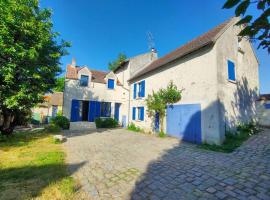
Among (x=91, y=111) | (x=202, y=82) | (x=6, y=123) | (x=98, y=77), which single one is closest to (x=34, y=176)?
(x=6, y=123)

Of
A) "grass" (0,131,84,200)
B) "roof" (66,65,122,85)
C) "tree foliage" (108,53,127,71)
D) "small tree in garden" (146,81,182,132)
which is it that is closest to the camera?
"grass" (0,131,84,200)

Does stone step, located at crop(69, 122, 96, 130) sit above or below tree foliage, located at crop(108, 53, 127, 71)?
below

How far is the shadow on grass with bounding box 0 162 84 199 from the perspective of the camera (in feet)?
12.5

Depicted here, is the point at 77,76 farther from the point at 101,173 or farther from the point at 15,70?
the point at 101,173

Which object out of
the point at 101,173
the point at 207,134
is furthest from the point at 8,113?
the point at 207,134

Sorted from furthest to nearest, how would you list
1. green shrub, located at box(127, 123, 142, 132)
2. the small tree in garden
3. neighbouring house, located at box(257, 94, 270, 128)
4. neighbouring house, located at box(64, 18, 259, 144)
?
1. green shrub, located at box(127, 123, 142, 132)
2. neighbouring house, located at box(257, 94, 270, 128)
3. the small tree in garden
4. neighbouring house, located at box(64, 18, 259, 144)

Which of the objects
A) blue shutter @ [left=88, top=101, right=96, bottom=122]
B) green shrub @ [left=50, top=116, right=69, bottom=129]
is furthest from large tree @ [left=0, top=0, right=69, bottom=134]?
blue shutter @ [left=88, top=101, right=96, bottom=122]

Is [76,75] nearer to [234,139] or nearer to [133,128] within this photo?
[133,128]

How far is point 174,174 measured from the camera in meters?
5.05

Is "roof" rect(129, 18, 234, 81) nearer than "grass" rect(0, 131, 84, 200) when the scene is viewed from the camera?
No

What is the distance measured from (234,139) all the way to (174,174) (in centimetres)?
589

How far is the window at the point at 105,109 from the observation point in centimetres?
1883

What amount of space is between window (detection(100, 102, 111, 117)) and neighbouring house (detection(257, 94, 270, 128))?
1481 cm

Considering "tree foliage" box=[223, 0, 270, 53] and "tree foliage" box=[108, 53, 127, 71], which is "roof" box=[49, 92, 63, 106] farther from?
"tree foliage" box=[223, 0, 270, 53]
